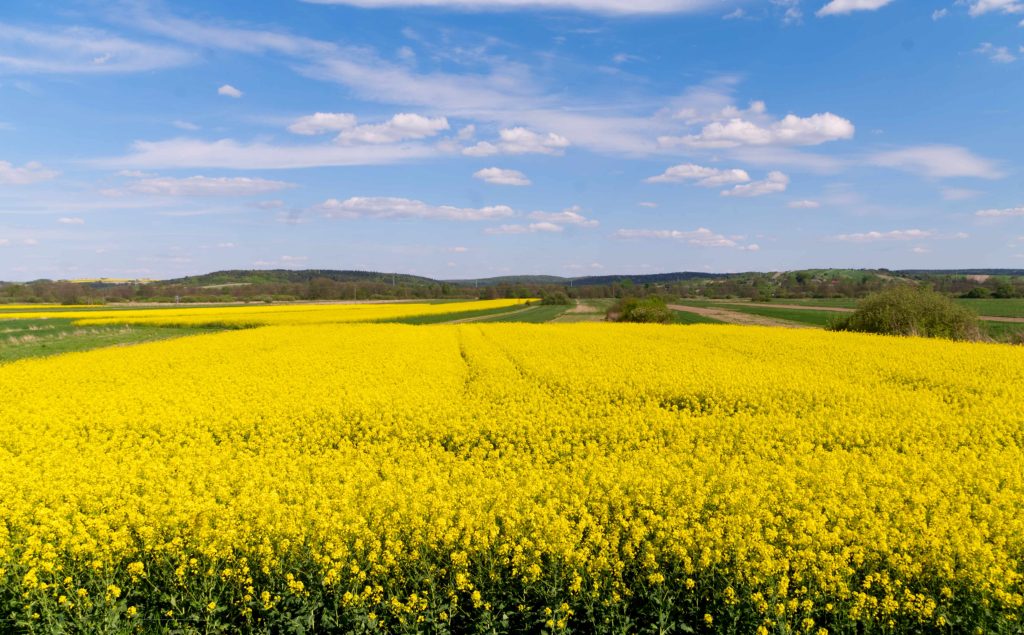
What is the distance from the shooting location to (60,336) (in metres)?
39.9

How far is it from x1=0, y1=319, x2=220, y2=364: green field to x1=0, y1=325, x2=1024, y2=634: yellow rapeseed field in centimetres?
2431

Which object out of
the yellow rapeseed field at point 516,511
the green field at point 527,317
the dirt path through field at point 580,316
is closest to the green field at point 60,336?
the yellow rapeseed field at point 516,511

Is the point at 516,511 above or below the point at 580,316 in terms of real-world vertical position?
above

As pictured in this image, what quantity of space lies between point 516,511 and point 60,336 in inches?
1863

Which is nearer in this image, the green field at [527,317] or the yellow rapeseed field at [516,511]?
the yellow rapeseed field at [516,511]

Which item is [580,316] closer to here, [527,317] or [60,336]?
[527,317]

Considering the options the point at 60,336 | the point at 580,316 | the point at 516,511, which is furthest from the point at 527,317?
the point at 516,511

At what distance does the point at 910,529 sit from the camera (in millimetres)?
5527

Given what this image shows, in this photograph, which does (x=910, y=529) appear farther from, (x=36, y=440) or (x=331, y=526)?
(x=36, y=440)

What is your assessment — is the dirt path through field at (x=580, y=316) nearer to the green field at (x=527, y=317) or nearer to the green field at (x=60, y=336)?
the green field at (x=527, y=317)

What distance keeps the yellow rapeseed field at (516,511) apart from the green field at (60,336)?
24315 millimetres

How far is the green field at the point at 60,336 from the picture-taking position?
3033 cm

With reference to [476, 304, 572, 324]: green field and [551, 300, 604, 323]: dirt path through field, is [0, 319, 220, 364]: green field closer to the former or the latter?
[476, 304, 572, 324]: green field

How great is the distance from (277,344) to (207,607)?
2129 centimetres
